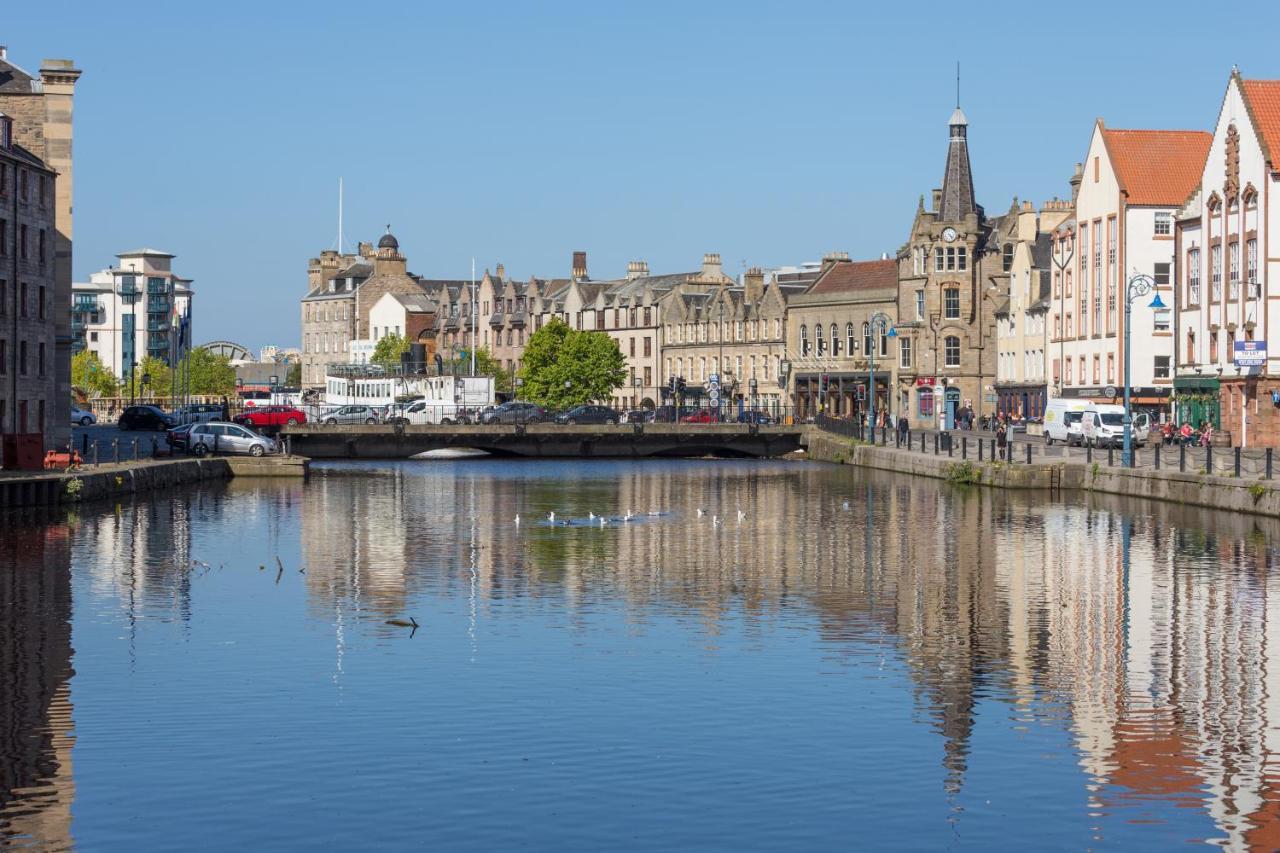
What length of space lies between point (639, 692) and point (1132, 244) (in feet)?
265

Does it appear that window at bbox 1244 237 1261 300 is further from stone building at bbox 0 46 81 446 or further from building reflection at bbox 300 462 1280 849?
stone building at bbox 0 46 81 446

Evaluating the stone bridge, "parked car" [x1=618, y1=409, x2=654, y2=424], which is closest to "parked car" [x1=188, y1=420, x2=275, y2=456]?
the stone bridge

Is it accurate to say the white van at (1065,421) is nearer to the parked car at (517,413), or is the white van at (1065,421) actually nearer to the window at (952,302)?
the window at (952,302)

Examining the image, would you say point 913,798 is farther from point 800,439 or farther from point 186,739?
point 800,439

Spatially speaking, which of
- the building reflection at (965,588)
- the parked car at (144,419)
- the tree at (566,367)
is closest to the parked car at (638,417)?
the tree at (566,367)

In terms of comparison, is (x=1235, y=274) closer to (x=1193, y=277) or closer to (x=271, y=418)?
(x=1193, y=277)

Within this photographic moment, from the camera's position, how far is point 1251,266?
273ft

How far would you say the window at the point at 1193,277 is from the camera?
9069 cm

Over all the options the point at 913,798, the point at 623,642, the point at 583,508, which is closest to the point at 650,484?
the point at 583,508

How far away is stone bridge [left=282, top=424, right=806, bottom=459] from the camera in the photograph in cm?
10844

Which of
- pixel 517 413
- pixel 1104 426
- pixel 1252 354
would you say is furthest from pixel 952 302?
pixel 1252 354

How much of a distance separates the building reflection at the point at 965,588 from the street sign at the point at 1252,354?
17.8 meters

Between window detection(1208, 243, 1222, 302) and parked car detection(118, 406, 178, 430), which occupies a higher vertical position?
window detection(1208, 243, 1222, 302)

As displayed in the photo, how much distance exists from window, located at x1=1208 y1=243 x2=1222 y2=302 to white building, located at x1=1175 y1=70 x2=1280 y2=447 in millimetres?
46
